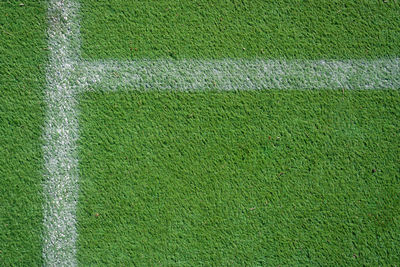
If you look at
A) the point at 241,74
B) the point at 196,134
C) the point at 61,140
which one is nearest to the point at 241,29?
the point at 241,74

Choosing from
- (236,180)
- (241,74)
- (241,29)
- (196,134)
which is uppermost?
(241,29)

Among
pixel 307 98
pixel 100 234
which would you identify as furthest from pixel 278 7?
pixel 100 234

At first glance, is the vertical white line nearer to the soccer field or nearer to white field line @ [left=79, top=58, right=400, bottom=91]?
the soccer field

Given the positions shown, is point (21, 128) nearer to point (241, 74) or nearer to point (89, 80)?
point (89, 80)

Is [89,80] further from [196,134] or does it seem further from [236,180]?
[236,180]

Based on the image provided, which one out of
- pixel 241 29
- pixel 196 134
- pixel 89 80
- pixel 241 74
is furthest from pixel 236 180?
pixel 89 80

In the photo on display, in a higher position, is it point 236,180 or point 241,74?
point 241,74

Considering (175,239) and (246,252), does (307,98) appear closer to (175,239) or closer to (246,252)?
(246,252)
